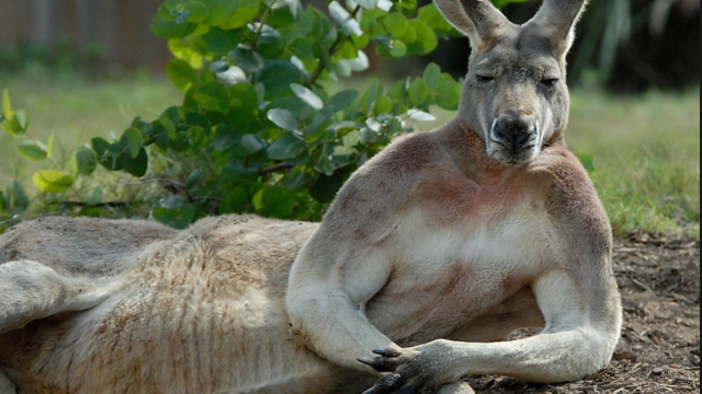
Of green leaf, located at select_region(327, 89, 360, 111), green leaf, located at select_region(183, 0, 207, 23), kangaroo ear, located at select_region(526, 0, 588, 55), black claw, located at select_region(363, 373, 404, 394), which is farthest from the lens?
green leaf, located at select_region(327, 89, 360, 111)

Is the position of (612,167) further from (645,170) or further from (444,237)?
(444,237)

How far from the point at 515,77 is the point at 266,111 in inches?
61.8

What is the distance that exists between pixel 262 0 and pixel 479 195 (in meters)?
1.73

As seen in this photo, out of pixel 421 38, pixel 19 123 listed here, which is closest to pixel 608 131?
pixel 421 38

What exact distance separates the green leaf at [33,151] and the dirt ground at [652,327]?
2409 millimetres

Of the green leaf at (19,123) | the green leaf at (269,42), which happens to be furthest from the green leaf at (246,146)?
the green leaf at (19,123)

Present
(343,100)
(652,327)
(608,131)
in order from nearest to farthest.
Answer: (652,327)
(343,100)
(608,131)

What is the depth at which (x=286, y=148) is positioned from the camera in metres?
4.53

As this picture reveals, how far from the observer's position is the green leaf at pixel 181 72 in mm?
4941

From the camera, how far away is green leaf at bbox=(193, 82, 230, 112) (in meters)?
4.56

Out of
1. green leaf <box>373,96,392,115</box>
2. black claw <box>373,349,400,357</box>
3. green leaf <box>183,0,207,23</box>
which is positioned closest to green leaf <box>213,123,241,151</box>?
green leaf <box>183,0,207,23</box>

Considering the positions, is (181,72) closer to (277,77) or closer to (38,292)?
(277,77)

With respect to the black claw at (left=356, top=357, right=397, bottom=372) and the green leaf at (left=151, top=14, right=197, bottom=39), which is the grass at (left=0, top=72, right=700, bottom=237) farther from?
the black claw at (left=356, top=357, right=397, bottom=372)

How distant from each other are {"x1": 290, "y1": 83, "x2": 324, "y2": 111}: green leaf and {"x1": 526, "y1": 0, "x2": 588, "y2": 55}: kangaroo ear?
4.04ft
